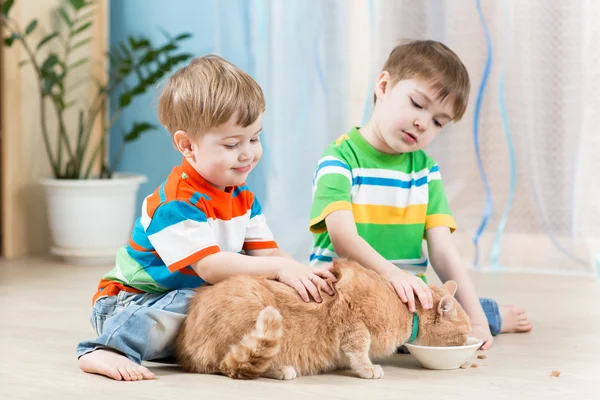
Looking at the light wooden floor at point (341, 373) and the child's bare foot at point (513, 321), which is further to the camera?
the child's bare foot at point (513, 321)

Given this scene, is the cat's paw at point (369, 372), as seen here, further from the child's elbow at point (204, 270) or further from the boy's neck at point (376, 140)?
the boy's neck at point (376, 140)

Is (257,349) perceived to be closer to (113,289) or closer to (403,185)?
(113,289)

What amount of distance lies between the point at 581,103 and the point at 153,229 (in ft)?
4.75

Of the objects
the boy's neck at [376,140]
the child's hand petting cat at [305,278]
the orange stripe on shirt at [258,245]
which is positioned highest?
the boy's neck at [376,140]

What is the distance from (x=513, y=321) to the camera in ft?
5.89

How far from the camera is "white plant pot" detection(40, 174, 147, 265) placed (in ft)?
8.68

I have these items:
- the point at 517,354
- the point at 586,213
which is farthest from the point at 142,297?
the point at 586,213

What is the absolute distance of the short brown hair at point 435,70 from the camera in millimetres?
1677

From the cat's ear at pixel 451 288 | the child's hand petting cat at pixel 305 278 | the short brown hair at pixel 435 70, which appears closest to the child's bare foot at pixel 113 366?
the child's hand petting cat at pixel 305 278

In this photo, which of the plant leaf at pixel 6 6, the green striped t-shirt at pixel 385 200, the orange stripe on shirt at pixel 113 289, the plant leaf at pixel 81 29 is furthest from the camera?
the plant leaf at pixel 81 29

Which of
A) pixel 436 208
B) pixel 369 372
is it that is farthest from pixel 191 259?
pixel 436 208

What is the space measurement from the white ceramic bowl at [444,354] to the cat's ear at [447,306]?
57 millimetres

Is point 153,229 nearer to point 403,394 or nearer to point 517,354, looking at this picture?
point 403,394

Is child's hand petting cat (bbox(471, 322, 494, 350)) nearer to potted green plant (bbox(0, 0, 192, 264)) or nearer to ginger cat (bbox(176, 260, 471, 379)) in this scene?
ginger cat (bbox(176, 260, 471, 379))
